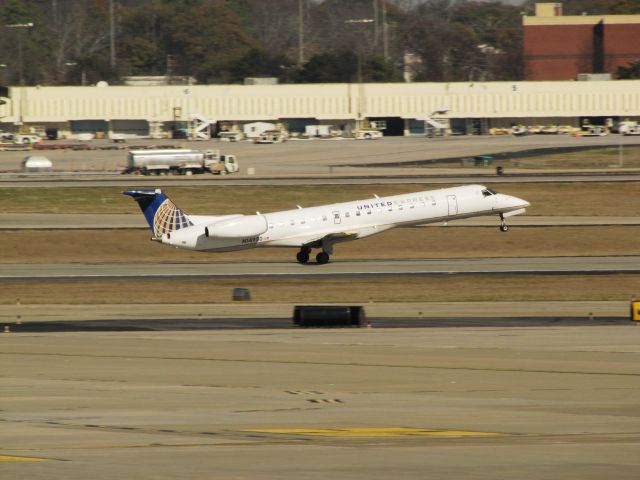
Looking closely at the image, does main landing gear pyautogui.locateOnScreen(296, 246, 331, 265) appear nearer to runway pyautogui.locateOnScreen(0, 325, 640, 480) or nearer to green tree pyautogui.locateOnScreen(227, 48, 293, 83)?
runway pyautogui.locateOnScreen(0, 325, 640, 480)

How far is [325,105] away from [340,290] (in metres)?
115

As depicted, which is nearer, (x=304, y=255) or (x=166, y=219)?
(x=166, y=219)

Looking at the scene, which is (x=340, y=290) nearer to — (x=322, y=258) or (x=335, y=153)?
(x=322, y=258)

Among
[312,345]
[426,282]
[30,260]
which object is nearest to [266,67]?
[30,260]

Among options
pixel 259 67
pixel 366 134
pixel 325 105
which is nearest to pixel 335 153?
pixel 366 134

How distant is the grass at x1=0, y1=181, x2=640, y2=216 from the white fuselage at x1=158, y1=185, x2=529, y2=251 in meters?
16.6

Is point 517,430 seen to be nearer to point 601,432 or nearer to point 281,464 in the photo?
point 601,432

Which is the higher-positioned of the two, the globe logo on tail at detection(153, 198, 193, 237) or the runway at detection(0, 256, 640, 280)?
the globe logo on tail at detection(153, 198, 193, 237)

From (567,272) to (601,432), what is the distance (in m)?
30.2

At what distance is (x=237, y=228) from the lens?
5803 centimetres

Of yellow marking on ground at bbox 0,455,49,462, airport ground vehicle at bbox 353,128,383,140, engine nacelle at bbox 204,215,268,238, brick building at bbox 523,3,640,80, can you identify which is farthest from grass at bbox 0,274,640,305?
brick building at bbox 523,3,640,80

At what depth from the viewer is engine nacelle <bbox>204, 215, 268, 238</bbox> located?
190 feet

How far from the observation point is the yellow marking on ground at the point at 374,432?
79.9ft

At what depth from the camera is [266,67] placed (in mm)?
186875
